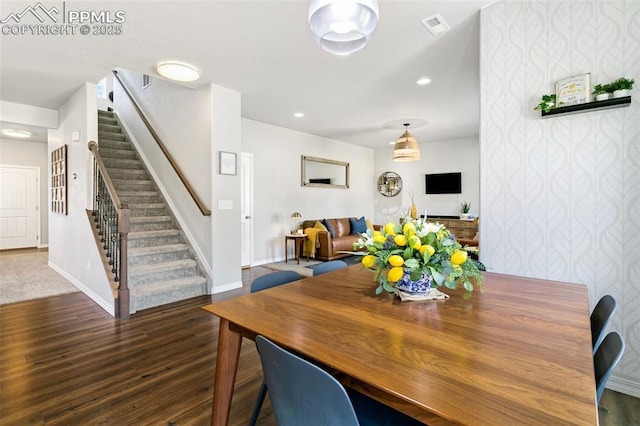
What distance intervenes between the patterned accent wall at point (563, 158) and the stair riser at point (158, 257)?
369cm

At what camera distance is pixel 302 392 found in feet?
2.72

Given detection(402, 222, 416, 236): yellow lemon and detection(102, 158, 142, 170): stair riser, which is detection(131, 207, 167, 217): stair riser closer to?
detection(102, 158, 142, 170): stair riser

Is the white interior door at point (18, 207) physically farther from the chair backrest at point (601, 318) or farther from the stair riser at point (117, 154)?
the chair backrest at point (601, 318)

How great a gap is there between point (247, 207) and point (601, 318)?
201 inches

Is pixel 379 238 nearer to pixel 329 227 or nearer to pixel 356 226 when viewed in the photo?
pixel 329 227

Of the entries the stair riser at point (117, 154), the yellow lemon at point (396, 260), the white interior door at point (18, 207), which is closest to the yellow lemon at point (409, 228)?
the yellow lemon at point (396, 260)

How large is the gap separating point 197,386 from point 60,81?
396 centimetres

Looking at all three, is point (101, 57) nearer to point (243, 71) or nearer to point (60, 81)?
point (60, 81)

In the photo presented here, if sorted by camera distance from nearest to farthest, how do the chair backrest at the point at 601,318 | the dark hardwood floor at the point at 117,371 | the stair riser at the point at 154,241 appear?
the chair backrest at the point at 601,318, the dark hardwood floor at the point at 117,371, the stair riser at the point at 154,241

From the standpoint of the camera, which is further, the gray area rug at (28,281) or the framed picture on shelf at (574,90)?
the gray area rug at (28,281)

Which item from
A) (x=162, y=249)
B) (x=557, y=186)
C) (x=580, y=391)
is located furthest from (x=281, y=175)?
(x=580, y=391)

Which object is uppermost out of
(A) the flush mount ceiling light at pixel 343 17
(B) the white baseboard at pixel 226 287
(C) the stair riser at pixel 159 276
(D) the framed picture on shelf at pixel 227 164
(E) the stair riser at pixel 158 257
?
(A) the flush mount ceiling light at pixel 343 17

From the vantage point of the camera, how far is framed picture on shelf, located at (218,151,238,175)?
13.3 ft

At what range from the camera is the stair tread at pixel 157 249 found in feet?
12.9
